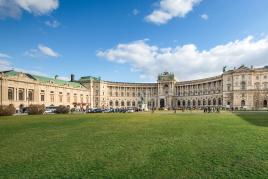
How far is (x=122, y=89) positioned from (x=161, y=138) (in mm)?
A: 141119

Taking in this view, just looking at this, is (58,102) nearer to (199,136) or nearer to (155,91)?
(155,91)

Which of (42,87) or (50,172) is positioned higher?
(42,87)

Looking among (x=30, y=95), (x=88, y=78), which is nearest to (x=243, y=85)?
(x=88, y=78)

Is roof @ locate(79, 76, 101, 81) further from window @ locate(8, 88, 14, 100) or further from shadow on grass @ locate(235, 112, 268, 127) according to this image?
shadow on grass @ locate(235, 112, 268, 127)

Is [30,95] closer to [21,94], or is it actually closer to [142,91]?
[21,94]

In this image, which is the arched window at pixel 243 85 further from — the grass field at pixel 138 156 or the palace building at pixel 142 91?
the grass field at pixel 138 156

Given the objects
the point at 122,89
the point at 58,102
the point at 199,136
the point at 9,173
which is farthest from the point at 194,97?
the point at 9,173

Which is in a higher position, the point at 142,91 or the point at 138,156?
the point at 142,91

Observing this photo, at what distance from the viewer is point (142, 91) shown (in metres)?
163

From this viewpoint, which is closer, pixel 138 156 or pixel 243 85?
pixel 138 156

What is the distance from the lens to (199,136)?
16953mm

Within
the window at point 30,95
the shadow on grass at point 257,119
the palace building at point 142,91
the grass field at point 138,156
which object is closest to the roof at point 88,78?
the palace building at point 142,91

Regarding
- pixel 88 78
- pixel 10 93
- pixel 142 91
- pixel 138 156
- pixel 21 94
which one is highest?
pixel 88 78

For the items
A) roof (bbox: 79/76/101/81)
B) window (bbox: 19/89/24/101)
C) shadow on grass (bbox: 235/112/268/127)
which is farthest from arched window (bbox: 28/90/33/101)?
shadow on grass (bbox: 235/112/268/127)
